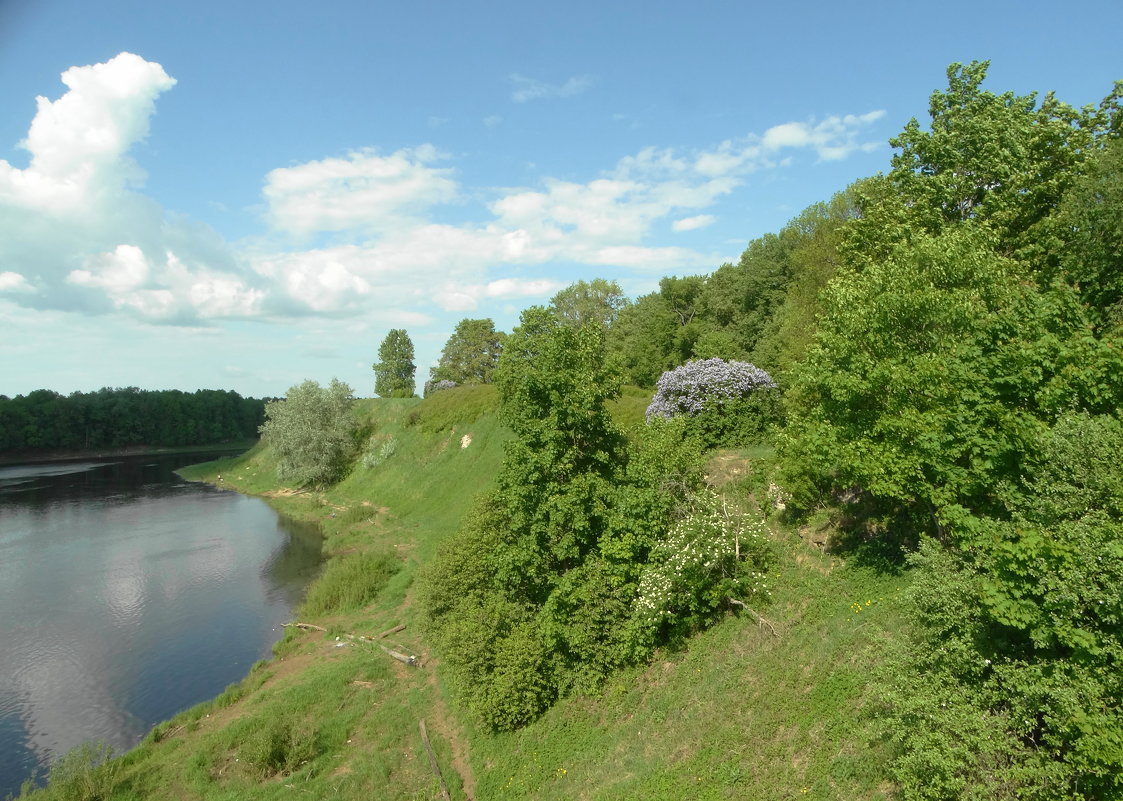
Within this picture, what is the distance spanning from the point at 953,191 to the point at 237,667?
32.2 meters

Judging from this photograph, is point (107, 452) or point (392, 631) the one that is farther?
point (107, 452)

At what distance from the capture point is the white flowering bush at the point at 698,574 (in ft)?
58.4

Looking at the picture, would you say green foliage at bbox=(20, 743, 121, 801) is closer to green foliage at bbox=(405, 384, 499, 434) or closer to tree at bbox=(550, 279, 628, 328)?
green foliage at bbox=(405, 384, 499, 434)

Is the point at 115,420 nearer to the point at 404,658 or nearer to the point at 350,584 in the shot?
the point at 350,584

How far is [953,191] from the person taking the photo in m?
21.9

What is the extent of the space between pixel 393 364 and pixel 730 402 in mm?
67958

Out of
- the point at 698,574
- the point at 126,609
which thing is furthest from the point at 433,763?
the point at 126,609

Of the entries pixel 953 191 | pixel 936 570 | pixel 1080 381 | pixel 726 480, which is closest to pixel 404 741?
pixel 726 480

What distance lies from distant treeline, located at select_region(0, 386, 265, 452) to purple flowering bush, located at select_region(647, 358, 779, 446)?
10896 centimetres

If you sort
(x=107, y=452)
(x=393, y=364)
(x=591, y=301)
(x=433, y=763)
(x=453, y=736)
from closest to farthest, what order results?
(x=433, y=763), (x=453, y=736), (x=591, y=301), (x=393, y=364), (x=107, y=452)

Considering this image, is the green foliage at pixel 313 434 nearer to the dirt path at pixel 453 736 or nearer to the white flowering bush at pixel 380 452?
the white flowering bush at pixel 380 452

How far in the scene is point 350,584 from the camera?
1287 inches

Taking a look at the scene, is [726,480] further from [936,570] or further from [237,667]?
[237,667]

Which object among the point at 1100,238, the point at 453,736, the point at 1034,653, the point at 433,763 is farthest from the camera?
the point at 453,736
